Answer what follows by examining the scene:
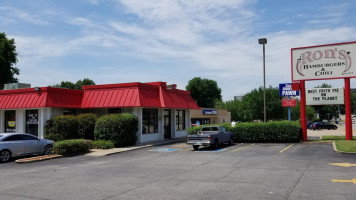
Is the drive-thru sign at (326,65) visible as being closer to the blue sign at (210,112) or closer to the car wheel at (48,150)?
the car wheel at (48,150)

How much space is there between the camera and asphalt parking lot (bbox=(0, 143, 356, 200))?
818cm

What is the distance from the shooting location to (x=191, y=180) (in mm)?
10141

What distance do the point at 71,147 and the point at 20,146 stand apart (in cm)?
281

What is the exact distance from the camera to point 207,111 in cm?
5691

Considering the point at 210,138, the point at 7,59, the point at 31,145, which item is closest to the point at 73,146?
the point at 31,145

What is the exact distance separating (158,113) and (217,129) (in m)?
7.75

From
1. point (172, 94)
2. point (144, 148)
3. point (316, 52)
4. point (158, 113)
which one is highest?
point (316, 52)

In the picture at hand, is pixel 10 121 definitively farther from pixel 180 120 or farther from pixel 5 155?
pixel 180 120

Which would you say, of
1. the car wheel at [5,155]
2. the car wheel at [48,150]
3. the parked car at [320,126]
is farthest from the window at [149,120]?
the parked car at [320,126]

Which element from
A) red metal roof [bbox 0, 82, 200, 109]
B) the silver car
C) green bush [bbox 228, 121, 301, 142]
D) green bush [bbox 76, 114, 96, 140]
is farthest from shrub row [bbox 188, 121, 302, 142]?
the silver car

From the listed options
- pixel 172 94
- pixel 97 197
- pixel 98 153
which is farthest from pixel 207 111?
pixel 97 197

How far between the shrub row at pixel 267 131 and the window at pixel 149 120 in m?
3.56

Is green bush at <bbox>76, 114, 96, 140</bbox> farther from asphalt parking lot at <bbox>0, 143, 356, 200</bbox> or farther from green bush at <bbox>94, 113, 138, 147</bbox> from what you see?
asphalt parking lot at <bbox>0, 143, 356, 200</bbox>

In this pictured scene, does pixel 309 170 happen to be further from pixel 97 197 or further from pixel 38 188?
pixel 38 188
